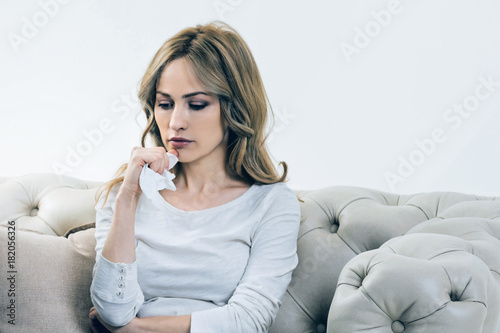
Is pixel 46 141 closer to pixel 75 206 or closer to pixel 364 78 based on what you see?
pixel 75 206

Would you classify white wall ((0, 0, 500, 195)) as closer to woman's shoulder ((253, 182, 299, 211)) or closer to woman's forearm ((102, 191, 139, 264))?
woman's shoulder ((253, 182, 299, 211))

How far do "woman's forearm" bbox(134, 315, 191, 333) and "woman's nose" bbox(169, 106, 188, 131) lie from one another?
0.43m

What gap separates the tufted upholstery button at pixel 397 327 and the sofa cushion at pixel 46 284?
657mm

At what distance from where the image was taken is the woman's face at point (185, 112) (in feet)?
3.92

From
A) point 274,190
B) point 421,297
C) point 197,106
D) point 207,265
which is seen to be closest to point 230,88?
point 197,106

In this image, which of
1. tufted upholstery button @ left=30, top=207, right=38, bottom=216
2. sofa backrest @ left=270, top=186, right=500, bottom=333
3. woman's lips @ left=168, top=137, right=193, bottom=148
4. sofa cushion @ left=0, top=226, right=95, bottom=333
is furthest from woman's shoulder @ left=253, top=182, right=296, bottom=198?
tufted upholstery button @ left=30, top=207, right=38, bottom=216

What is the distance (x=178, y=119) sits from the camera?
46.6 inches

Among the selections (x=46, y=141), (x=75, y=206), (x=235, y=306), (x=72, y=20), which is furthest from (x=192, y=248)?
(x=72, y=20)

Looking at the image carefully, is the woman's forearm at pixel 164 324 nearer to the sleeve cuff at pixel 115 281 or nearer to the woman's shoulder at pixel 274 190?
the sleeve cuff at pixel 115 281

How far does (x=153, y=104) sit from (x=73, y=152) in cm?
98

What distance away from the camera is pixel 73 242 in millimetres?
1197

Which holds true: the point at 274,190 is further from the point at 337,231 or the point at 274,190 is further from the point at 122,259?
the point at 122,259

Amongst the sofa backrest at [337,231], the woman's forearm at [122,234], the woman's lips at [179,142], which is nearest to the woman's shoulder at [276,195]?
the sofa backrest at [337,231]

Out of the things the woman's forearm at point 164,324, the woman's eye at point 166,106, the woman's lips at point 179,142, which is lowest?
the woman's forearm at point 164,324
